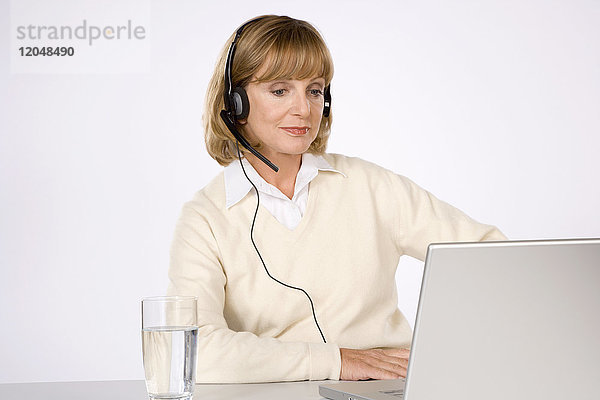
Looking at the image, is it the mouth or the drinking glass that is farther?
the mouth

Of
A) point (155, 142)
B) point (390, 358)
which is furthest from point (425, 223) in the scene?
point (155, 142)

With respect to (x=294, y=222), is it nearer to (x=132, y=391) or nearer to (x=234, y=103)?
→ (x=234, y=103)

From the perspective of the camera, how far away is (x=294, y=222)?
1586 mm

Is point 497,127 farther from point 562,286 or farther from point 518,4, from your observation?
Answer: point 562,286

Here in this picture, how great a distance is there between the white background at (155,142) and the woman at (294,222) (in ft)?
5.56

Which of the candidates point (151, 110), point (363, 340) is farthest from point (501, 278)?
point (151, 110)

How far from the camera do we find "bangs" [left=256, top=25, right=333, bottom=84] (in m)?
1.55

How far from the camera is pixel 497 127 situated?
3475 mm

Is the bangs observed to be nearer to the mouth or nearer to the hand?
the mouth

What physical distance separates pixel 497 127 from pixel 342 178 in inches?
79.6

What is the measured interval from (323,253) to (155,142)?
1.92 metres

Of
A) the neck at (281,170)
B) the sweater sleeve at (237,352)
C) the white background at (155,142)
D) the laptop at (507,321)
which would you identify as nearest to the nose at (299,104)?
the neck at (281,170)

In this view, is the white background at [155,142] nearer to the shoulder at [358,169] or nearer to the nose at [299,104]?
the shoulder at [358,169]

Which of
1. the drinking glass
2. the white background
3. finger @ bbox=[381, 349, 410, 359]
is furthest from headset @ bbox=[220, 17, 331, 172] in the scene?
the white background
